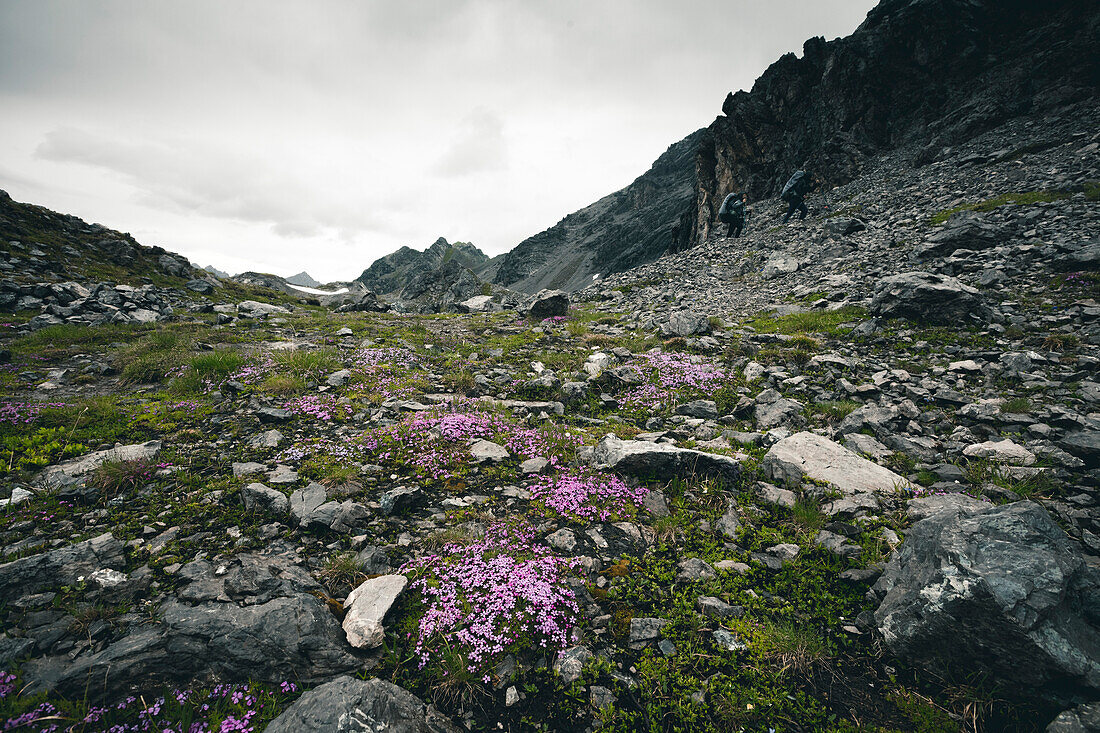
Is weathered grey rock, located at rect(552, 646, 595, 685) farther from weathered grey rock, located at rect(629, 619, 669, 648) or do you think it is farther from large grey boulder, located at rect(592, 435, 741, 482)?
large grey boulder, located at rect(592, 435, 741, 482)

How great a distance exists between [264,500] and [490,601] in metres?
3.63

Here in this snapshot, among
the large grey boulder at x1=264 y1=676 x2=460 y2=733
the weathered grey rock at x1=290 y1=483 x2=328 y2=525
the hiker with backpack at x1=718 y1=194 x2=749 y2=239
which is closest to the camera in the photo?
the large grey boulder at x1=264 y1=676 x2=460 y2=733

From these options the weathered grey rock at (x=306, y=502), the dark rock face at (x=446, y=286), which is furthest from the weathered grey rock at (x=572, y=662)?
the dark rock face at (x=446, y=286)

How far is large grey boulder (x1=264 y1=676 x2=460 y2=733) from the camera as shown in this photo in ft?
8.95

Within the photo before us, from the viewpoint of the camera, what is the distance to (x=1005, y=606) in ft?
9.89

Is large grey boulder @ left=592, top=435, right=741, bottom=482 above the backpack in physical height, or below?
below

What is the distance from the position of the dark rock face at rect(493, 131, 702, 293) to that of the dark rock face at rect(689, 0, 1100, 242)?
79825 mm

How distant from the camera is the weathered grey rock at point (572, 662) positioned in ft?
11.4


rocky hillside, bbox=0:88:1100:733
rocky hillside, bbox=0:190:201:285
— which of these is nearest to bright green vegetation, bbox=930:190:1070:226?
rocky hillside, bbox=0:88:1100:733

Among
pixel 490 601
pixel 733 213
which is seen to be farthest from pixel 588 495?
pixel 733 213

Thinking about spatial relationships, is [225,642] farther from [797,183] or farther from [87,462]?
[797,183]

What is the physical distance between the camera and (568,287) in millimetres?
158375

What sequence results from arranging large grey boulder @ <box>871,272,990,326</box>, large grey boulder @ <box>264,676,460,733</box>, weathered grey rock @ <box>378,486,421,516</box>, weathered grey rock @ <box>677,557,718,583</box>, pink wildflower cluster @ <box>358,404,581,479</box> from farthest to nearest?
large grey boulder @ <box>871,272,990,326</box>, pink wildflower cluster @ <box>358,404,581,479</box>, weathered grey rock @ <box>378,486,421,516</box>, weathered grey rock @ <box>677,557,718,583</box>, large grey boulder @ <box>264,676,460,733</box>

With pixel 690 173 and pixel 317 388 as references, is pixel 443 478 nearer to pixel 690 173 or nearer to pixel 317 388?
pixel 317 388
